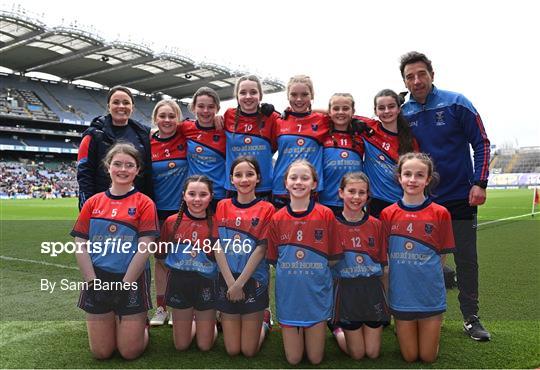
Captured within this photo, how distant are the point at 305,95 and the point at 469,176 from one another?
1541mm

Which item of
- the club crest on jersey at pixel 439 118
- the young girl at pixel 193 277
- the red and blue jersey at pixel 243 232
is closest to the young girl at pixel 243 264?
the red and blue jersey at pixel 243 232

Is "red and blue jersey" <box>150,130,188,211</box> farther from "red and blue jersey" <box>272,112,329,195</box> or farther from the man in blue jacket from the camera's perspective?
the man in blue jacket

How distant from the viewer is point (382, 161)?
12.0 ft

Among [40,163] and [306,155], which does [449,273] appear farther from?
[40,163]

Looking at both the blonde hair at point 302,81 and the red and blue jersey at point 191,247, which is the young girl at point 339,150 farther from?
the red and blue jersey at point 191,247

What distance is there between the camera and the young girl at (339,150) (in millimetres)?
3648

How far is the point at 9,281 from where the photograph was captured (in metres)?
5.52

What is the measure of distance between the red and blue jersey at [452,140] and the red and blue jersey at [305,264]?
1297 mm

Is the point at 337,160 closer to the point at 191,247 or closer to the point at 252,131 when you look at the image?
the point at 252,131

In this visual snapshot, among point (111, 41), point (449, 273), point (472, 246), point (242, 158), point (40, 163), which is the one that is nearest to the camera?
point (242, 158)

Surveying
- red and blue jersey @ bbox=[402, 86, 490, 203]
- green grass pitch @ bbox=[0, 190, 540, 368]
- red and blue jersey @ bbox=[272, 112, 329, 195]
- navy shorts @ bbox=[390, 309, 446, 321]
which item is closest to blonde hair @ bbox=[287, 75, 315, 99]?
red and blue jersey @ bbox=[272, 112, 329, 195]

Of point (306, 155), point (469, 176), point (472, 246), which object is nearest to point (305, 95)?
point (306, 155)

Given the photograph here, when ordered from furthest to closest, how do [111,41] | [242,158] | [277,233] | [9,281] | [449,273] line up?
[111,41]
[9,281]
[449,273]
[242,158]
[277,233]

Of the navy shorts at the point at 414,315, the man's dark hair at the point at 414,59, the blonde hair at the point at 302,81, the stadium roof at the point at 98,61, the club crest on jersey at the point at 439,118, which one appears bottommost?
the navy shorts at the point at 414,315
